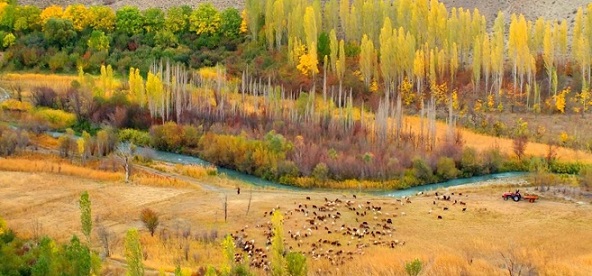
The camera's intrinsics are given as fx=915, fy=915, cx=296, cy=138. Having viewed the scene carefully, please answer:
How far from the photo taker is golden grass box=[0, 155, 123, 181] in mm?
46062

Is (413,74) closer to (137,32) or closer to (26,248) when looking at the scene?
(137,32)

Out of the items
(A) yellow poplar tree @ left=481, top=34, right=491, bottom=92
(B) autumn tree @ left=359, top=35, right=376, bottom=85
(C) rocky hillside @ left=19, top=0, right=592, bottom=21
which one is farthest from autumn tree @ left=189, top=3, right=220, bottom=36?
(A) yellow poplar tree @ left=481, top=34, right=491, bottom=92

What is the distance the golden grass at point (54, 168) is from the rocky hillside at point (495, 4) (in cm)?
4185

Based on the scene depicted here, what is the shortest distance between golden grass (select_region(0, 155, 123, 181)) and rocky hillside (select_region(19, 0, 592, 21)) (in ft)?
137

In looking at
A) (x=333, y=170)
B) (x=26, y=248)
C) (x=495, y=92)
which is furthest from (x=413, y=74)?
(x=26, y=248)

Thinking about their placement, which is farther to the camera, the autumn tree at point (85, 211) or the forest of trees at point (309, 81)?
the forest of trees at point (309, 81)

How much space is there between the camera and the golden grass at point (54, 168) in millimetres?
46062

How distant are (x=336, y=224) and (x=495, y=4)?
170ft

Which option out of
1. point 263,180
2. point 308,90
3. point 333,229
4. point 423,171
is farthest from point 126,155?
point 308,90

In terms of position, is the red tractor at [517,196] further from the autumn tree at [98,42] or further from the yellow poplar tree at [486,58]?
the autumn tree at [98,42]

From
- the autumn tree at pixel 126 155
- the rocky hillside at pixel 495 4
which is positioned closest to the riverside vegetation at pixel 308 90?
the autumn tree at pixel 126 155

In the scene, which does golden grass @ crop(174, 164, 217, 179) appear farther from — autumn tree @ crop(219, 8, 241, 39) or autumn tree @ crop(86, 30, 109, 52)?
autumn tree @ crop(219, 8, 241, 39)

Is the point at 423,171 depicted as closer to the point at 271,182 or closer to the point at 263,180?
the point at 271,182

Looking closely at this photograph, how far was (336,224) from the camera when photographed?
37375 millimetres
